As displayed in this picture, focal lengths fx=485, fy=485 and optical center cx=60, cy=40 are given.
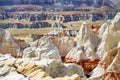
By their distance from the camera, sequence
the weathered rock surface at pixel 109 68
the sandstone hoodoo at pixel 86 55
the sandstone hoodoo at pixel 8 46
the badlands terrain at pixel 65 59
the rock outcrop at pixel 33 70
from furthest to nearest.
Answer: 1. the sandstone hoodoo at pixel 8 46
2. the sandstone hoodoo at pixel 86 55
3. the weathered rock surface at pixel 109 68
4. the badlands terrain at pixel 65 59
5. the rock outcrop at pixel 33 70

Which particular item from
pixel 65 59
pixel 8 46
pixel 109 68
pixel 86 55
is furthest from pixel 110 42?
pixel 8 46

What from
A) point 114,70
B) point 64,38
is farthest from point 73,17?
point 114,70

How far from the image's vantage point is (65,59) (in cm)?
2036

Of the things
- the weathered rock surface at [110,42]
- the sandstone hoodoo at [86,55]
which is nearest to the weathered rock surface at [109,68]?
the sandstone hoodoo at [86,55]

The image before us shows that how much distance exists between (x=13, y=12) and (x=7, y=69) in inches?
3459

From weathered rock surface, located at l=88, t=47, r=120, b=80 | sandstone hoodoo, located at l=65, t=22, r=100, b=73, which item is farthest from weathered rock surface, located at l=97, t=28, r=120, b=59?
weathered rock surface, located at l=88, t=47, r=120, b=80

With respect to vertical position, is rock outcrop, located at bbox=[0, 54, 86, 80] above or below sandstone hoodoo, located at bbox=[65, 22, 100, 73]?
above

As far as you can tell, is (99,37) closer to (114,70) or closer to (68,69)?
(114,70)

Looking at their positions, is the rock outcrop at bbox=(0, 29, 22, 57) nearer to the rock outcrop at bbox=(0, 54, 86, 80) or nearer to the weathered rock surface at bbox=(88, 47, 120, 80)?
the weathered rock surface at bbox=(88, 47, 120, 80)

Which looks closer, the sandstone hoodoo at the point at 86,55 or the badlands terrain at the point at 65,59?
the badlands terrain at the point at 65,59

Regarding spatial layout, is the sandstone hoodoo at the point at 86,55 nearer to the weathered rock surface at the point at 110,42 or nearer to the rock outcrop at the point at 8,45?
the weathered rock surface at the point at 110,42

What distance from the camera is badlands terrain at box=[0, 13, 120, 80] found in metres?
12.0

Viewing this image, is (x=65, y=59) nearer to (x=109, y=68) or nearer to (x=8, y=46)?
(x=8, y=46)

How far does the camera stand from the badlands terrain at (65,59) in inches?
474
